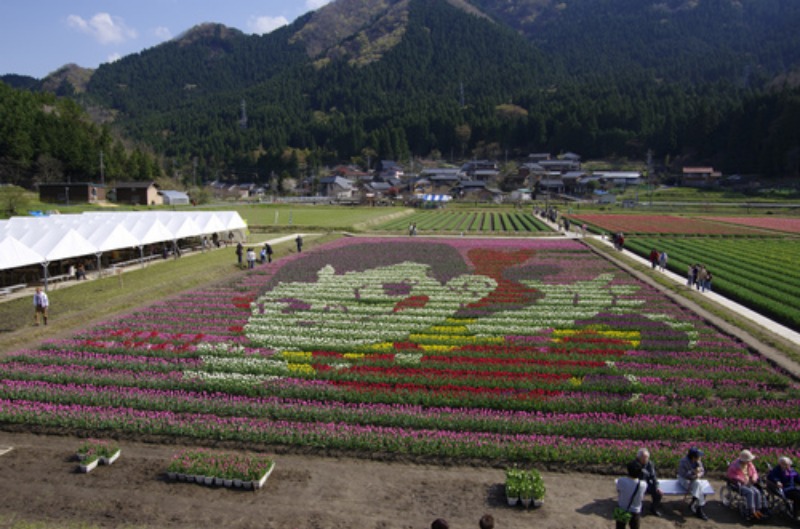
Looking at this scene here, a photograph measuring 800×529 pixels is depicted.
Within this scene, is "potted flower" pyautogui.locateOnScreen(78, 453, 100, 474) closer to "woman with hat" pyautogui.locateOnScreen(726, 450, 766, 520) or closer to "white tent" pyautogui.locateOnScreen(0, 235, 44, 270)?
"woman with hat" pyautogui.locateOnScreen(726, 450, 766, 520)

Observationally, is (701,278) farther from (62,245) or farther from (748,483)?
(62,245)

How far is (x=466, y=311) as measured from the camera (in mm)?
22094

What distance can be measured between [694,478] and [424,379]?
688 cm

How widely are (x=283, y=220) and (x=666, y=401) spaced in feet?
192

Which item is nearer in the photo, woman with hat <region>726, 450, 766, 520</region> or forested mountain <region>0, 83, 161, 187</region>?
woman with hat <region>726, 450, 766, 520</region>

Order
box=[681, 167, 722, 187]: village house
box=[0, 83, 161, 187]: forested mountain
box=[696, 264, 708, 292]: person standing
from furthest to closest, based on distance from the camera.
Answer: box=[681, 167, 722, 187]: village house < box=[0, 83, 161, 187]: forested mountain < box=[696, 264, 708, 292]: person standing

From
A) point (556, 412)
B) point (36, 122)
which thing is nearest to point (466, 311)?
point (556, 412)

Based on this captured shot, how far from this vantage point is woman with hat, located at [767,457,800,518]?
347 inches

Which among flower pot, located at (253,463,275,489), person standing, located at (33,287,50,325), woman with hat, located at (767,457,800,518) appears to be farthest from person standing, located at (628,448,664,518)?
person standing, located at (33,287,50,325)

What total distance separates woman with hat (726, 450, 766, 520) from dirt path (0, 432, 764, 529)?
403 mm

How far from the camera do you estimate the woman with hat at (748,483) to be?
887 centimetres

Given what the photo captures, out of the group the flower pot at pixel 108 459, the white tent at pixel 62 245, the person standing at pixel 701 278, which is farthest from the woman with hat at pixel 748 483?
the white tent at pixel 62 245

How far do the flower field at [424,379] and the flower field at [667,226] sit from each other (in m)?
32.1

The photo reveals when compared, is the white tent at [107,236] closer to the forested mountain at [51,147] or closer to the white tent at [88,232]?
the white tent at [88,232]
